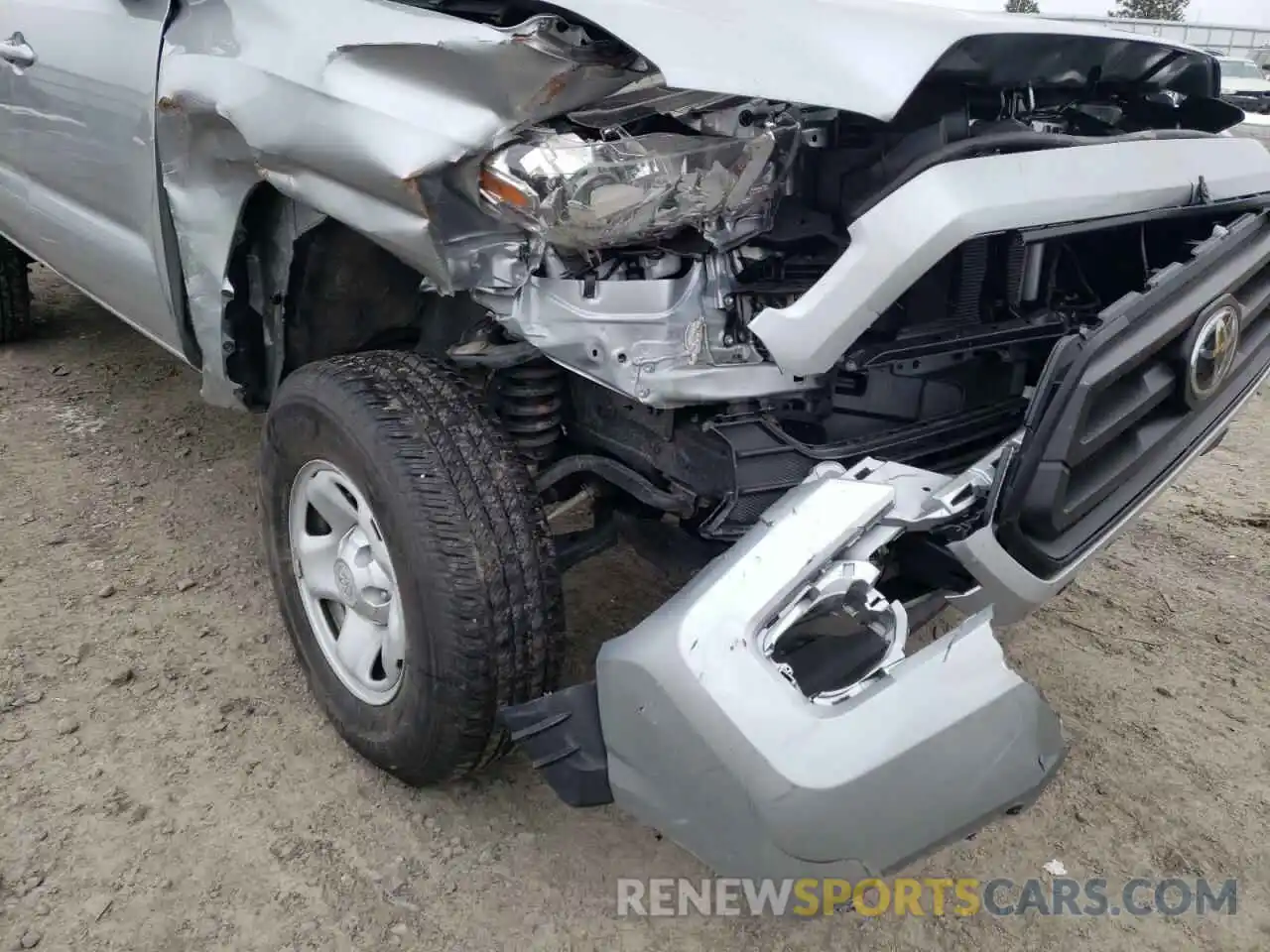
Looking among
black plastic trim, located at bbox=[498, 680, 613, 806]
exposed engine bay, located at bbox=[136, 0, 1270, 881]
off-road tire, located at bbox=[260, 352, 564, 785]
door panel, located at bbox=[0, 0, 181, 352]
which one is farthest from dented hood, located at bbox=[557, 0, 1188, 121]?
door panel, located at bbox=[0, 0, 181, 352]

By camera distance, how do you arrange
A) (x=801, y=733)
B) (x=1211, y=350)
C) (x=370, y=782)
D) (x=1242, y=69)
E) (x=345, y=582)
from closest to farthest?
1. (x=801, y=733)
2. (x=1211, y=350)
3. (x=345, y=582)
4. (x=370, y=782)
5. (x=1242, y=69)

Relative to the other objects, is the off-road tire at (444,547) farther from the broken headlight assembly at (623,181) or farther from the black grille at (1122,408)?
the black grille at (1122,408)

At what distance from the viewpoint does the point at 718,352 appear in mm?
1858

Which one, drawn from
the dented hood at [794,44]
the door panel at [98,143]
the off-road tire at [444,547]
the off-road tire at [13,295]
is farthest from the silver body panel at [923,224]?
the off-road tire at [13,295]

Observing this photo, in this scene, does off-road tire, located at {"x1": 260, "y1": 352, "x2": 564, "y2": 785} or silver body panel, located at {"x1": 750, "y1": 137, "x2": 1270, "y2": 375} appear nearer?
silver body panel, located at {"x1": 750, "y1": 137, "x2": 1270, "y2": 375}

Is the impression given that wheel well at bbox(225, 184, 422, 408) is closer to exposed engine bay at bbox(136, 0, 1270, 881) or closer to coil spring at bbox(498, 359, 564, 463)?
exposed engine bay at bbox(136, 0, 1270, 881)

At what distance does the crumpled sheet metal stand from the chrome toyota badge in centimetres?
120

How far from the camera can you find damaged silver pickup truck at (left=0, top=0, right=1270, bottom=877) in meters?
1.51

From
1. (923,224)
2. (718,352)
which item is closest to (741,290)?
(718,352)

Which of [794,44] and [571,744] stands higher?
[794,44]

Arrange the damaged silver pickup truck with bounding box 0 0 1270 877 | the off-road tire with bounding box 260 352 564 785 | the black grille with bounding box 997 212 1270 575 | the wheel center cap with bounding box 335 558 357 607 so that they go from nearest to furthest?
the damaged silver pickup truck with bounding box 0 0 1270 877, the black grille with bounding box 997 212 1270 575, the off-road tire with bounding box 260 352 564 785, the wheel center cap with bounding box 335 558 357 607

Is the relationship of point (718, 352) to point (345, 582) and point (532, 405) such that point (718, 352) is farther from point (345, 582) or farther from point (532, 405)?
point (345, 582)

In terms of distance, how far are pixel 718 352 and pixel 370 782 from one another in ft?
4.17

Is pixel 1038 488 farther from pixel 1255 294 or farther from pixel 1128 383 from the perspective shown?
pixel 1255 294
